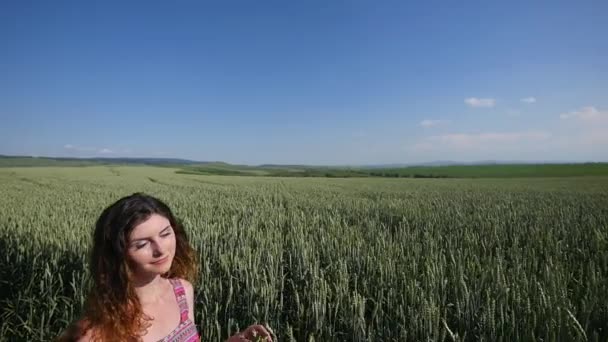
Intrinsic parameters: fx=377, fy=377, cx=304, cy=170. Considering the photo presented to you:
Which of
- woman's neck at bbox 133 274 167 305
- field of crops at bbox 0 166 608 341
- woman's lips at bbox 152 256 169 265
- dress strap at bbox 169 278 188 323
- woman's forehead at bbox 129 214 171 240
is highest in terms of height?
woman's forehead at bbox 129 214 171 240

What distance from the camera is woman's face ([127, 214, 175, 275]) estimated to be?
5.82 ft

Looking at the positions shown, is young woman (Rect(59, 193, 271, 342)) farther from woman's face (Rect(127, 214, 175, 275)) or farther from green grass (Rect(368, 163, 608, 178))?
green grass (Rect(368, 163, 608, 178))

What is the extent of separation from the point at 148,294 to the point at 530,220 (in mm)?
6447

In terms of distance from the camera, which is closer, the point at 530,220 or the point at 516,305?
the point at 516,305

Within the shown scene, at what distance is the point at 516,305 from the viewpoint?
2.25 meters

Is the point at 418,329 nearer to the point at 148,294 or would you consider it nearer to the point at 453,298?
the point at 453,298

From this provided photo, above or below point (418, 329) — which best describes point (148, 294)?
above

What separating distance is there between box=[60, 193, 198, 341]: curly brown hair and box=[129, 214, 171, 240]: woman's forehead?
0.06 feet

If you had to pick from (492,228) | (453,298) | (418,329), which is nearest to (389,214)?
(492,228)

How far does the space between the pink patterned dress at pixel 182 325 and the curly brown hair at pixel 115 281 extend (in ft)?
0.55

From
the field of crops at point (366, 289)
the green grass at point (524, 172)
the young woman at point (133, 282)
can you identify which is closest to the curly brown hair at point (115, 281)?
the young woman at point (133, 282)

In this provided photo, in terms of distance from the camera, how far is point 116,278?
5.73 ft

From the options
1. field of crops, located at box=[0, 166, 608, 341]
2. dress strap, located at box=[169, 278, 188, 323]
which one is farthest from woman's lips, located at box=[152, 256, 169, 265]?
field of crops, located at box=[0, 166, 608, 341]

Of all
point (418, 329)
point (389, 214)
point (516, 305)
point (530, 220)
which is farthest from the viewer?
point (389, 214)
